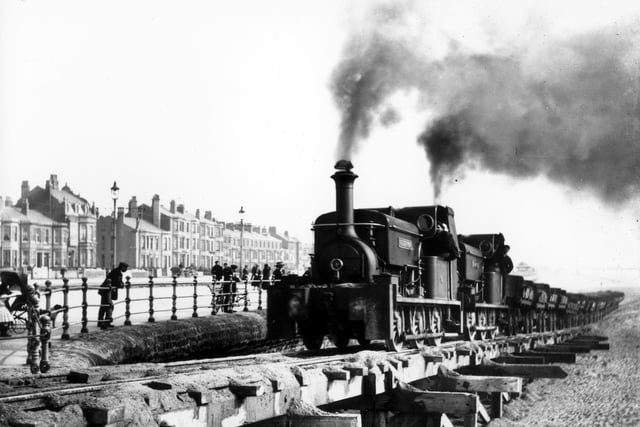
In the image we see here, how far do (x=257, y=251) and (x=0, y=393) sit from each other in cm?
12033

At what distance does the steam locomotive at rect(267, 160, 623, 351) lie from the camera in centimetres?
1309

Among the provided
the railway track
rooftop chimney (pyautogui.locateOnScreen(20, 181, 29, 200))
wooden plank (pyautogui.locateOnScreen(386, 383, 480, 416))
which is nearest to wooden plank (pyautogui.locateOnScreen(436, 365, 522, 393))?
the railway track

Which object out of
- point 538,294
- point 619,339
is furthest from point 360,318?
point 619,339

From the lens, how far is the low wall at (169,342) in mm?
12102

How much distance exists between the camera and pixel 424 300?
14.6m

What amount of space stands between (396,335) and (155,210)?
97.3 meters

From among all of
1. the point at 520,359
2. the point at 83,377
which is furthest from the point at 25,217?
the point at 83,377

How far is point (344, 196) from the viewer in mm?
13742

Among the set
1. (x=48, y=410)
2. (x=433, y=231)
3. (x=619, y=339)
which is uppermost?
(x=433, y=231)

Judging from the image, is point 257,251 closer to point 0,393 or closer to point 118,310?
point 118,310

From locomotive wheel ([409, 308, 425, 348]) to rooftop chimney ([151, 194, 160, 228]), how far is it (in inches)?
3733

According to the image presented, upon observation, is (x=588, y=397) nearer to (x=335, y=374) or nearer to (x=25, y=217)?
(x=335, y=374)

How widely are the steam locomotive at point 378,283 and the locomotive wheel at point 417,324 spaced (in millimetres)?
19

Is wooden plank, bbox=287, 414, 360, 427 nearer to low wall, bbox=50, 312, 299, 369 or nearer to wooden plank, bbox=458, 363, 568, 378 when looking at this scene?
low wall, bbox=50, 312, 299, 369
